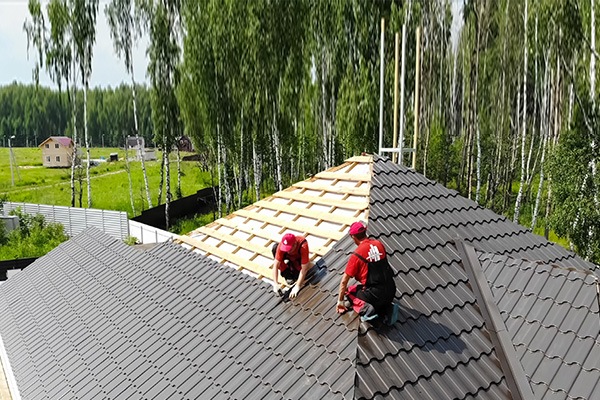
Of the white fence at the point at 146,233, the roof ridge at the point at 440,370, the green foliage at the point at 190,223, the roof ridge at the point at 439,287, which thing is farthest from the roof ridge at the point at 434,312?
the green foliage at the point at 190,223

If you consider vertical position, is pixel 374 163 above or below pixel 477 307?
above

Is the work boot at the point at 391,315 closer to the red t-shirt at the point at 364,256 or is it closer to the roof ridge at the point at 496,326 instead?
the red t-shirt at the point at 364,256

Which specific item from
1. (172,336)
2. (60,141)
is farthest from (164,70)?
(60,141)

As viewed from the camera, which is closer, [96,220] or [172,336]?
[172,336]

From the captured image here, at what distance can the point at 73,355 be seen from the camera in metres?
7.45

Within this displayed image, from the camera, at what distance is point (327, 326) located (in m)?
5.13

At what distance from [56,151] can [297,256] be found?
62.4 m

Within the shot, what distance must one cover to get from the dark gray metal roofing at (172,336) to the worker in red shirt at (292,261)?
0.19 m

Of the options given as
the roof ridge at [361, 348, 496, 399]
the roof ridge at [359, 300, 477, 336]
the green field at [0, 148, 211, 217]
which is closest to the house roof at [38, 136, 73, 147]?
the green field at [0, 148, 211, 217]

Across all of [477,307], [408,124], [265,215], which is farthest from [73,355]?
[408,124]

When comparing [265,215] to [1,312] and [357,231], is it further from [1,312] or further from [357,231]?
[1,312]

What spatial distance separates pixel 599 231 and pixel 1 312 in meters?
A: 18.7

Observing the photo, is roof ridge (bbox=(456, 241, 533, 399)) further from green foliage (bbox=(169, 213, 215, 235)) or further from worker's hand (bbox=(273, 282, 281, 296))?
green foliage (bbox=(169, 213, 215, 235))

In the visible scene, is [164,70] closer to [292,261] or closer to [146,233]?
[146,233]
